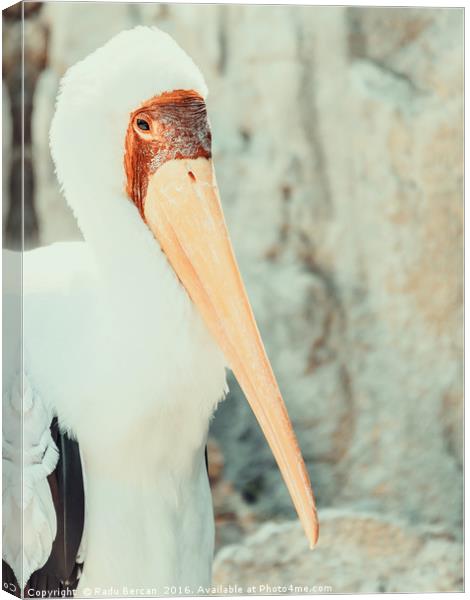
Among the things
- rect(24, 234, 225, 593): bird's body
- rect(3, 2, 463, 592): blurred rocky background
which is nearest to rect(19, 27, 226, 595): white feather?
rect(24, 234, 225, 593): bird's body

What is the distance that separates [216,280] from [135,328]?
327 millimetres

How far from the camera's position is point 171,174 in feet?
17.3

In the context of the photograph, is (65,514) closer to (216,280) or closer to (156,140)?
(216,280)

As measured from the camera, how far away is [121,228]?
5.31 metres

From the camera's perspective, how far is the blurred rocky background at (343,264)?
570 cm

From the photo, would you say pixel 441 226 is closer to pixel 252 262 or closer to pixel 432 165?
pixel 432 165

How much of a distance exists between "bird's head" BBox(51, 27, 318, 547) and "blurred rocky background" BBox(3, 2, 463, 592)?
0.91 ft

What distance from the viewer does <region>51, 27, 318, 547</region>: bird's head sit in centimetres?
527

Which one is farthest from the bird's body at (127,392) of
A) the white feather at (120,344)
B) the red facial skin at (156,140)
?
the red facial skin at (156,140)

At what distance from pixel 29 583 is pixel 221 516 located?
73 cm

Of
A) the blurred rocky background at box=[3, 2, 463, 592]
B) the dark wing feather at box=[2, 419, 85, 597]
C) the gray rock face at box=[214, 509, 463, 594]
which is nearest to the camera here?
the dark wing feather at box=[2, 419, 85, 597]

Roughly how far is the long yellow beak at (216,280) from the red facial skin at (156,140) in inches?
1.2

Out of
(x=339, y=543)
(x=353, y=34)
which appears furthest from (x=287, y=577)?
(x=353, y=34)

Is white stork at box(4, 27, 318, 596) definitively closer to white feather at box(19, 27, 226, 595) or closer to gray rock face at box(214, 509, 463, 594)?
white feather at box(19, 27, 226, 595)
